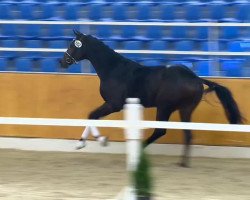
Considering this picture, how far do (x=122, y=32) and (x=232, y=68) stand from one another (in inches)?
93.0

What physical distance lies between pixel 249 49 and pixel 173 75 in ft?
7.08

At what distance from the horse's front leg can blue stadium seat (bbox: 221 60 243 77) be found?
1.98m

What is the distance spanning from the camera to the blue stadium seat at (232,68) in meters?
9.55

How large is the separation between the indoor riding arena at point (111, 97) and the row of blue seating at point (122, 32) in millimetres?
19

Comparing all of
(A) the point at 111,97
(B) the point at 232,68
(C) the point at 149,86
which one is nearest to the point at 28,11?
(A) the point at 111,97

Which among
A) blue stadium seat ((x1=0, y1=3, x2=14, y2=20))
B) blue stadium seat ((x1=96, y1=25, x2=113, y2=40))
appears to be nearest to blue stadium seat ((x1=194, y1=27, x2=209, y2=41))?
blue stadium seat ((x1=96, y1=25, x2=113, y2=40))

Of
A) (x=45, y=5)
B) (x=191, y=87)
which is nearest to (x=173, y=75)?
(x=191, y=87)

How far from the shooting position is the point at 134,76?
883 cm

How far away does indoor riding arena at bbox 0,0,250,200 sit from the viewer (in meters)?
8.11

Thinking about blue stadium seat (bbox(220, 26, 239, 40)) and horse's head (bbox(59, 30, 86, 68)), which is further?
blue stadium seat (bbox(220, 26, 239, 40))

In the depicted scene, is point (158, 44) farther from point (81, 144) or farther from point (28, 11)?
point (28, 11)

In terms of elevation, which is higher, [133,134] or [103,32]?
[103,32]

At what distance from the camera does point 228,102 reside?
851cm

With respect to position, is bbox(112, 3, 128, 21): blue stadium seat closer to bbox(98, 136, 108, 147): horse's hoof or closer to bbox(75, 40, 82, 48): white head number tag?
bbox(75, 40, 82, 48): white head number tag
